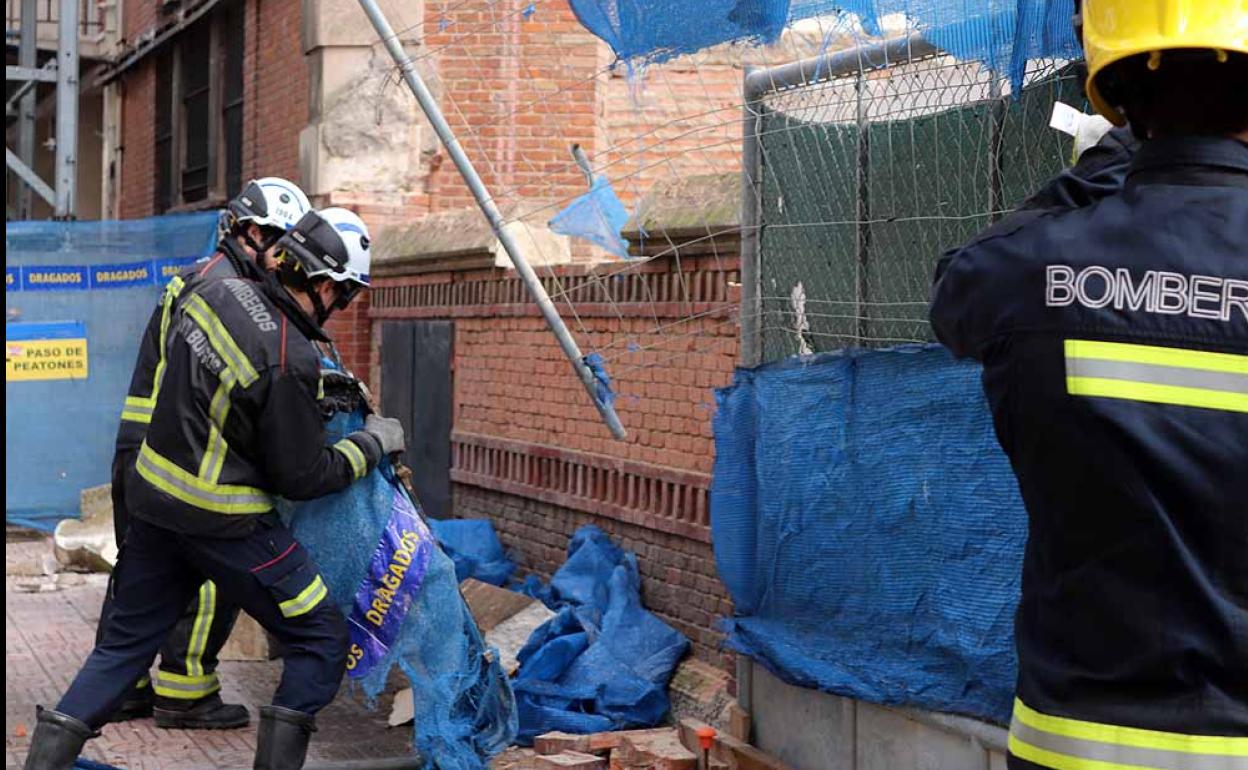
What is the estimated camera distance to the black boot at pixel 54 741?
5395 millimetres

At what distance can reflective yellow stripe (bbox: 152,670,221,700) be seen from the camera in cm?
696

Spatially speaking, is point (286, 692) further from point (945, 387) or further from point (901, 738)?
point (945, 387)

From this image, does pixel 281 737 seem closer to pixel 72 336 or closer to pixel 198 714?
pixel 198 714

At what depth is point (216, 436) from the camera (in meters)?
5.52

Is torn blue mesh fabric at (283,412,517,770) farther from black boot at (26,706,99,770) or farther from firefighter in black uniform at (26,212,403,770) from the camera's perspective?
black boot at (26,706,99,770)

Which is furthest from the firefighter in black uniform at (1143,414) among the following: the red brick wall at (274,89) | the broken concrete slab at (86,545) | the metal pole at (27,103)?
the metal pole at (27,103)

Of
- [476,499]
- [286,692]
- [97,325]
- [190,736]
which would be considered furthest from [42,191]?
[286,692]

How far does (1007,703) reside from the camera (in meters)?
4.59

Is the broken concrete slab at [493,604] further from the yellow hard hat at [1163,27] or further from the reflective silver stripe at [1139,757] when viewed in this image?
the yellow hard hat at [1163,27]

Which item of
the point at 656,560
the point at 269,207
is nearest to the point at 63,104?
the point at 269,207

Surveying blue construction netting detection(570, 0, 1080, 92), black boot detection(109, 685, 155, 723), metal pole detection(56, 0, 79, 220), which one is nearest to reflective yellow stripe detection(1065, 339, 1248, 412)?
blue construction netting detection(570, 0, 1080, 92)

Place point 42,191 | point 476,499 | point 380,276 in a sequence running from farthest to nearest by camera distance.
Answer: point 42,191 < point 380,276 < point 476,499

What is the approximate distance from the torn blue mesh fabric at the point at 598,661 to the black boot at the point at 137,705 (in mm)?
1628

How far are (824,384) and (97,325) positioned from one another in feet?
30.1
